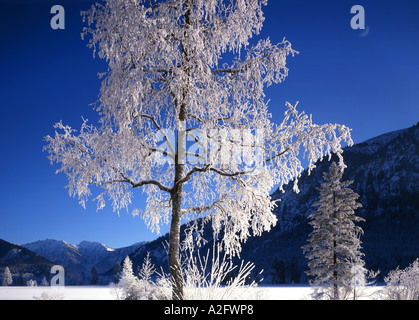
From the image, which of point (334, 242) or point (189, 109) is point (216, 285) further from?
point (334, 242)

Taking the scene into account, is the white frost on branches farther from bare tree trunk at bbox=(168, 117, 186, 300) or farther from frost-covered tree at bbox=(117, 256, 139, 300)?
frost-covered tree at bbox=(117, 256, 139, 300)

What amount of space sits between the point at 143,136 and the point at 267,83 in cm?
339

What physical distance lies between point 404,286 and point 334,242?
32.3 feet

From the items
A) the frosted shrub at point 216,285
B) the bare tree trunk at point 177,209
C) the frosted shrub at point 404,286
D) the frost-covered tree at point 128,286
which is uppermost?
the bare tree trunk at point 177,209

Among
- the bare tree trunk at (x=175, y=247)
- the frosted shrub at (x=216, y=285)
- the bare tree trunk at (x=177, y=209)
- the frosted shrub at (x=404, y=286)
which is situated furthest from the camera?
the frosted shrub at (x=404, y=286)

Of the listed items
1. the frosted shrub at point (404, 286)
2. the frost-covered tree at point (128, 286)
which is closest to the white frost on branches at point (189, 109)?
the frosted shrub at point (404, 286)

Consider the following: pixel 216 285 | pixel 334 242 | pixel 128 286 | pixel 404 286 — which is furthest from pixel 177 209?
pixel 334 242

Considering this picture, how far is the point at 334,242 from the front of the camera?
20766 mm

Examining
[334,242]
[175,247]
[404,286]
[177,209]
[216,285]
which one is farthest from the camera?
[334,242]

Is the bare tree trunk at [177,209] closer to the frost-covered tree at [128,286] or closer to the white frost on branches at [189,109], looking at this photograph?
the white frost on branches at [189,109]

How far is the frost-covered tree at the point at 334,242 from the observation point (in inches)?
779

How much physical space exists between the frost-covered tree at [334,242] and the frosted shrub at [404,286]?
711cm

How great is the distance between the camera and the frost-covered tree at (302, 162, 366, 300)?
19781 millimetres
